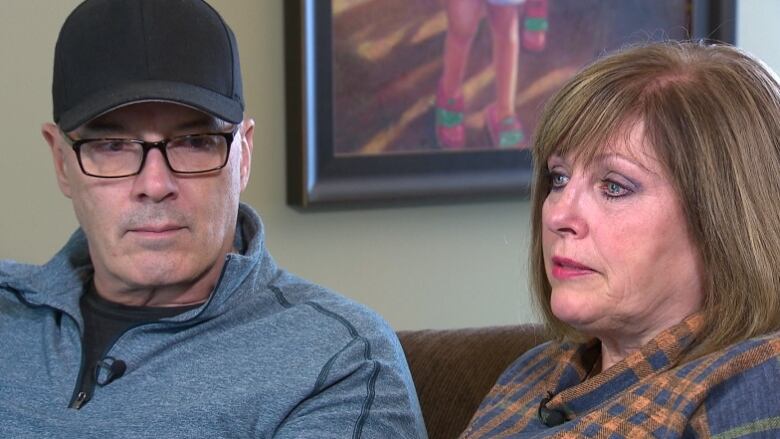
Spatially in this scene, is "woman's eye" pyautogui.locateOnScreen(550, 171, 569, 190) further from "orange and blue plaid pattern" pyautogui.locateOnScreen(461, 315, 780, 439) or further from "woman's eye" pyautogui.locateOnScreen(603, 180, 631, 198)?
"orange and blue plaid pattern" pyautogui.locateOnScreen(461, 315, 780, 439)

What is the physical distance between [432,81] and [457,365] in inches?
37.4

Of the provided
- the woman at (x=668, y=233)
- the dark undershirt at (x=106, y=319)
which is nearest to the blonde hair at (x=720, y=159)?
the woman at (x=668, y=233)

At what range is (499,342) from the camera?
214 cm

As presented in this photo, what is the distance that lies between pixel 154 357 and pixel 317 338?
244 mm

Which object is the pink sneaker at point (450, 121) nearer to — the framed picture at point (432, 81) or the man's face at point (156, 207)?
the framed picture at point (432, 81)

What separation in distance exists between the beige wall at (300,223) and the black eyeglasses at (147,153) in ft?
2.11

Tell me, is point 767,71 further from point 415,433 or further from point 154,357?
point 154,357

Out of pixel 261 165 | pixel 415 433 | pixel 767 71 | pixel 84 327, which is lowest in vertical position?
pixel 415 433

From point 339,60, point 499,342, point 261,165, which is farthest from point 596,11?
point 499,342

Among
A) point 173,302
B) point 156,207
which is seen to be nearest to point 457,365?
point 173,302

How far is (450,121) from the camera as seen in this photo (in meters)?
2.91

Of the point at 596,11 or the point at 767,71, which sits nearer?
the point at 767,71

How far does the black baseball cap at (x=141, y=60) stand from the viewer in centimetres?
181


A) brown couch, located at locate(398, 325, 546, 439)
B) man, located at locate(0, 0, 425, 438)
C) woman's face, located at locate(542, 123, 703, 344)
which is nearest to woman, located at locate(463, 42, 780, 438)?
woman's face, located at locate(542, 123, 703, 344)
